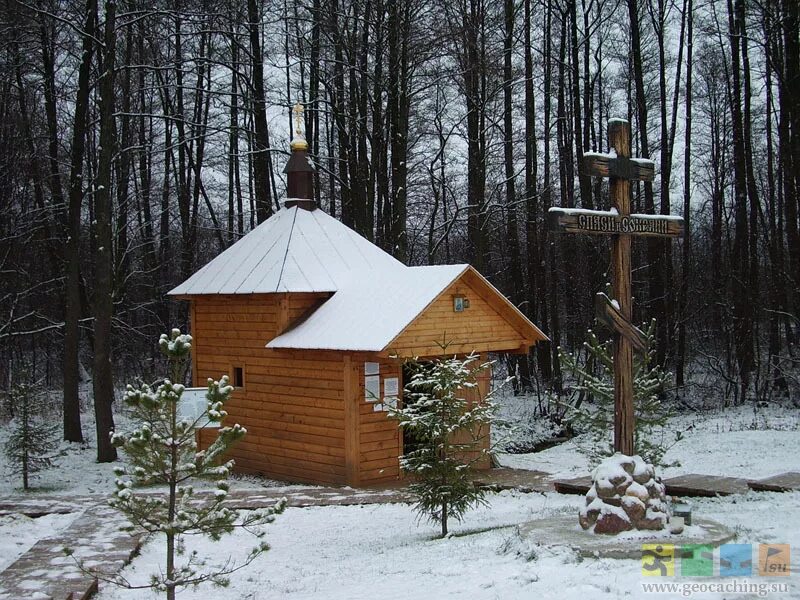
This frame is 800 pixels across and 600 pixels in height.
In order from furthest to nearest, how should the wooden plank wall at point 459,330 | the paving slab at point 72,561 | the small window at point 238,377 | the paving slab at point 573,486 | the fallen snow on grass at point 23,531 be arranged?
the small window at point 238,377
the wooden plank wall at point 459,330
the paving slab at point 573,486
the fallen snow on grass at point 23,531
the paving slab at point 72,561

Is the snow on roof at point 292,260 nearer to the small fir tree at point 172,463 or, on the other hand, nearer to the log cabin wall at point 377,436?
the log cabin wall at point 377,436

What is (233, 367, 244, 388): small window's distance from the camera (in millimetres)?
15664

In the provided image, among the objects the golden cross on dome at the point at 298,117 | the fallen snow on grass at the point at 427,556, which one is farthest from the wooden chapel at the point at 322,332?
the fallen snow on grass at the point at 427,556

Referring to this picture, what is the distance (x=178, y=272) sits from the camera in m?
33.5

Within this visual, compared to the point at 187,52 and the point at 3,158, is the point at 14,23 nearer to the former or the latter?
the point at 3,158

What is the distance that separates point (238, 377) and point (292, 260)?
2.53 meters

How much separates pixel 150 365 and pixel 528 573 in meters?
23.1

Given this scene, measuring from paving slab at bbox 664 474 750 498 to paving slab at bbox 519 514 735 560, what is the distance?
2725 mm

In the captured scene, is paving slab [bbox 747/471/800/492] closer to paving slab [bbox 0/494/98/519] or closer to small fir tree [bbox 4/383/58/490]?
paving slab [bbox 0/494/98/519]

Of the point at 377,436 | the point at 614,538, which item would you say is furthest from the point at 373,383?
the point at 614,538

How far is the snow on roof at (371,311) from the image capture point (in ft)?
42.7

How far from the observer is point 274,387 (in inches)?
587

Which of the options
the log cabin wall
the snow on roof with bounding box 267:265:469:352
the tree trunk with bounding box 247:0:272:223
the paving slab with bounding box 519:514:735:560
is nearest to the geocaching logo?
the paving slab with bounding box 519:514:735:560

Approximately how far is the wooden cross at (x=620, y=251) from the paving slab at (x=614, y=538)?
0.98 m
